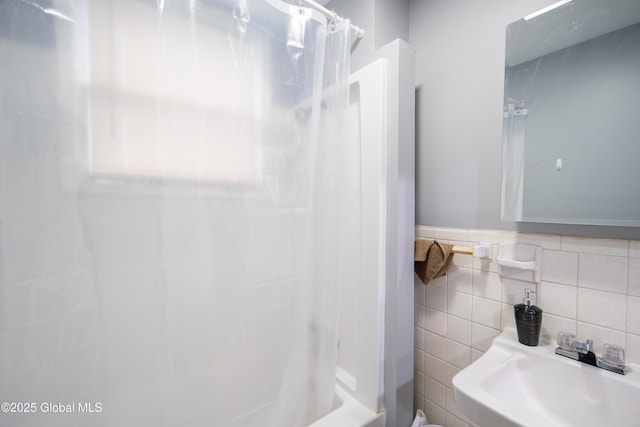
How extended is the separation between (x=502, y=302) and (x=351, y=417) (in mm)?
738

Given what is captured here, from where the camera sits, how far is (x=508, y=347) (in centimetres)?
→ 86

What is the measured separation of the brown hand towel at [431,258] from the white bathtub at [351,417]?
583mm

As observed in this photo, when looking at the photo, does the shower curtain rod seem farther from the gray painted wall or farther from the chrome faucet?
the chrome faucet

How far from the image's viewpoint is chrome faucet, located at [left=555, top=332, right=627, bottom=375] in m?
0.71

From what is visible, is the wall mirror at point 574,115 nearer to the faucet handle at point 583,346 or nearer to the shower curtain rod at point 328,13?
the faucet handle at point 583,346

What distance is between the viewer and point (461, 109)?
1.08 metres

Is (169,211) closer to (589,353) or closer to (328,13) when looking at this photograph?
(328,13)

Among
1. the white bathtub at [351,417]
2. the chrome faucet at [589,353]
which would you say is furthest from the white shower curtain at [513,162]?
the white bathtub at [351,417]

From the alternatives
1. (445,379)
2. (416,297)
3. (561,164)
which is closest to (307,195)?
(416,297)

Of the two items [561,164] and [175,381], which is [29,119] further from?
[561,164]

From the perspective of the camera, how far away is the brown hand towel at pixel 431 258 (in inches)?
42.1

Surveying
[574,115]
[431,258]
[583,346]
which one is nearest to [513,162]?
[574,115]

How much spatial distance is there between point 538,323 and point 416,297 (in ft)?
1.57

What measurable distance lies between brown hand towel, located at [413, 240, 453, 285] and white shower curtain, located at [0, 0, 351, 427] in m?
0.38
